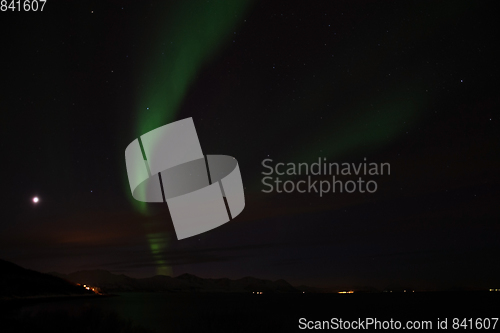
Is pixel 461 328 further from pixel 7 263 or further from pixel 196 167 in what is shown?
pixel 7 263

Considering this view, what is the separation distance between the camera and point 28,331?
55.7ft

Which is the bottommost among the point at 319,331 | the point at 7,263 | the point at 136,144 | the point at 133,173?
the point at 319,331

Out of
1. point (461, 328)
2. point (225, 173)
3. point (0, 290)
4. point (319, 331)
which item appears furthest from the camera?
point (0, 290)

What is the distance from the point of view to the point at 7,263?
133750 mm

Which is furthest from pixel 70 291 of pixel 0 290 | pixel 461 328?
pixel 461 328

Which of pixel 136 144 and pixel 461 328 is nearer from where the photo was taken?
pixel 136 144

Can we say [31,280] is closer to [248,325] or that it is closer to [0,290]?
[0,290]

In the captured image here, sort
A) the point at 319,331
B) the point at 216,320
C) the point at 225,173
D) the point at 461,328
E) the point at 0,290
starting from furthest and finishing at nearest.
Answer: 1. the point at 0,290
2. the point at 461,328
3. the point at 319,331
4. the point at 216,320
5. the point at 225,173

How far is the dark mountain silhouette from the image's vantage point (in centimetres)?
10677

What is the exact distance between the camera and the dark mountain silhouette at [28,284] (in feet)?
350

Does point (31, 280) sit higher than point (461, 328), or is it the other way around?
point (31, 280)

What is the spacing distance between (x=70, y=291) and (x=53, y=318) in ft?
428

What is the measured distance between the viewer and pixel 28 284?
11869 cm

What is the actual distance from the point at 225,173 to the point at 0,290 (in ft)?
322
